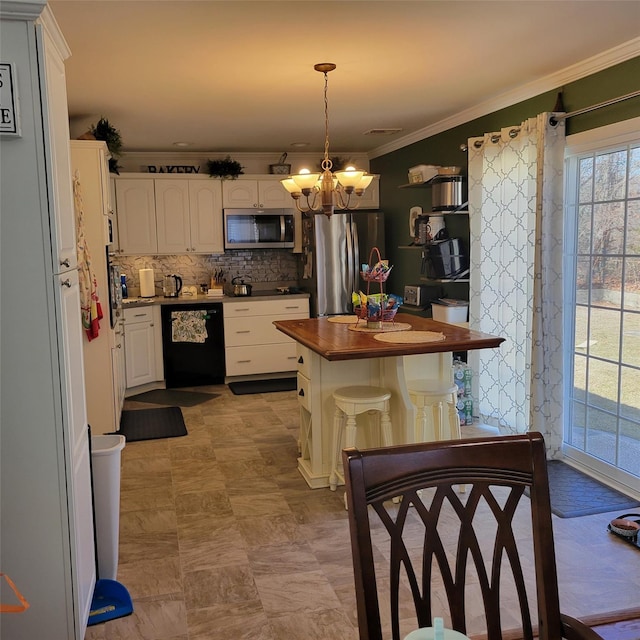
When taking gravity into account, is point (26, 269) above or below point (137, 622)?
above

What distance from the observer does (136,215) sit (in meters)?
6.41

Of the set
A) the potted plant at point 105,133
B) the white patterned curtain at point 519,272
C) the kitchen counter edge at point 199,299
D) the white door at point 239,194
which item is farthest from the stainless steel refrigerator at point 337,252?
the potted plant at point 105,133

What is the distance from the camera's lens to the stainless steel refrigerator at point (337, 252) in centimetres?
641

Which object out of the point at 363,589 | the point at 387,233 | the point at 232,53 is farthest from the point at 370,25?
the point at 387,233

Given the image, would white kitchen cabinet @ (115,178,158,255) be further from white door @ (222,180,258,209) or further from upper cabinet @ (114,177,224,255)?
white door @ (222,180,258,209)

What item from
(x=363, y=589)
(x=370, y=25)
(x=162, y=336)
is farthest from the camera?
(x=162, y=336)

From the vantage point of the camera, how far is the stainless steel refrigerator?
6.41 m

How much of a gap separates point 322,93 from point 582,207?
6.01 ft

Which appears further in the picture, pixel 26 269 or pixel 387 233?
pixel 387 233

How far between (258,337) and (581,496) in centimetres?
373

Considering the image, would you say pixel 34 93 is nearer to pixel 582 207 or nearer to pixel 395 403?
pixel 395 403

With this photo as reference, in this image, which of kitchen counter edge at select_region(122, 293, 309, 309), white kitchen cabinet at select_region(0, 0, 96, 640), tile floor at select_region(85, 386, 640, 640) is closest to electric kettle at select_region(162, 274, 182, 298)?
kitchen counter edge at select_region(122, 293, 309, 309)

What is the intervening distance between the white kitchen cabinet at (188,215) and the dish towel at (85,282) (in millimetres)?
2079

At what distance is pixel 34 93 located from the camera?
1.93 m
